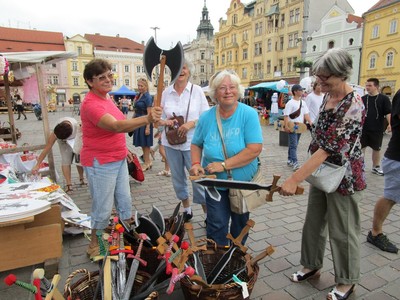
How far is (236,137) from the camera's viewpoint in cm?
228

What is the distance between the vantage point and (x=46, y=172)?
4.75 m

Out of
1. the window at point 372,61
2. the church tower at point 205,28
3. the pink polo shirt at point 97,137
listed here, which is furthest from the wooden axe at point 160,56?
the church tower at point 205,28

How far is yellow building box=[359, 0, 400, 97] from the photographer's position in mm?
26547

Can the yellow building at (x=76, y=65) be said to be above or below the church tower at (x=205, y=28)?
below

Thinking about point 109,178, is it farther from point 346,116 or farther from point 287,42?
point 287,42

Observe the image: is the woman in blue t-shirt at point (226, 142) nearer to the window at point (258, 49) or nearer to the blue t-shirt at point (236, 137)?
the blue t-shirt at point (236, 137)

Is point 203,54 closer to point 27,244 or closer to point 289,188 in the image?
point 27,244

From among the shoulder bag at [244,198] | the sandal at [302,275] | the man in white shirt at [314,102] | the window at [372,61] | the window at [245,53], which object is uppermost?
the window at [245,53]

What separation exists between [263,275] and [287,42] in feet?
138

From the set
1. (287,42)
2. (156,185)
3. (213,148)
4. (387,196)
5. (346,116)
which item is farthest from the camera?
(287,42)

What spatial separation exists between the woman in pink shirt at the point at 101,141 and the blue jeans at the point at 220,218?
3.04 ft

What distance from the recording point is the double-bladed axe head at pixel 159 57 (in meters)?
2.25

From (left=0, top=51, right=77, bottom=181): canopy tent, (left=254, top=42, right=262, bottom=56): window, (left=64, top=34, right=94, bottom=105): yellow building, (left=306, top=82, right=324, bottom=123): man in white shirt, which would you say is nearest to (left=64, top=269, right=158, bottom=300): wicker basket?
(left=0, top=51, right=77, bottom=181): canopy tent

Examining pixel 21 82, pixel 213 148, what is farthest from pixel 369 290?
pixel 21 82
